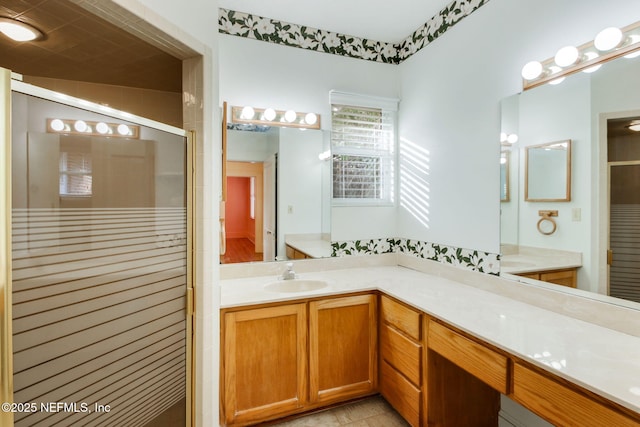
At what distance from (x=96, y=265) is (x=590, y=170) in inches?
82.1

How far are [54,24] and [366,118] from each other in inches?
82.1

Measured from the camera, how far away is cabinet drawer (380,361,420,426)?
5.84 ft

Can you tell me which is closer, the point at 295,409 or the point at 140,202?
the point at 140,202

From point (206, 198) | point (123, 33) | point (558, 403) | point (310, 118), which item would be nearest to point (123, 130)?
point (206, 198)

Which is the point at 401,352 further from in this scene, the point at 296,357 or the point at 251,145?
the point at 251,145

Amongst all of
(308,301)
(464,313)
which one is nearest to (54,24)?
(308,301)

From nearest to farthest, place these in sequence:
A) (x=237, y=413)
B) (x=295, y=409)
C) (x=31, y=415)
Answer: (x=31, y=415), (x=237, y=413), (x=295, y=409)

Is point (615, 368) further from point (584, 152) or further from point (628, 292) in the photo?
point (584, 152)

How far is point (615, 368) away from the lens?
1.07m

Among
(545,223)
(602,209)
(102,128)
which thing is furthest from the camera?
(545,223)

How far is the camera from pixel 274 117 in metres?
2.42

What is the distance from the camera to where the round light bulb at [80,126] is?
0.98m

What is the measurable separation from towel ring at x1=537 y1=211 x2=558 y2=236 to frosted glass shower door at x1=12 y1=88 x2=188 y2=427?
1820mm

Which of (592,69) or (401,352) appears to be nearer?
(592,69)
